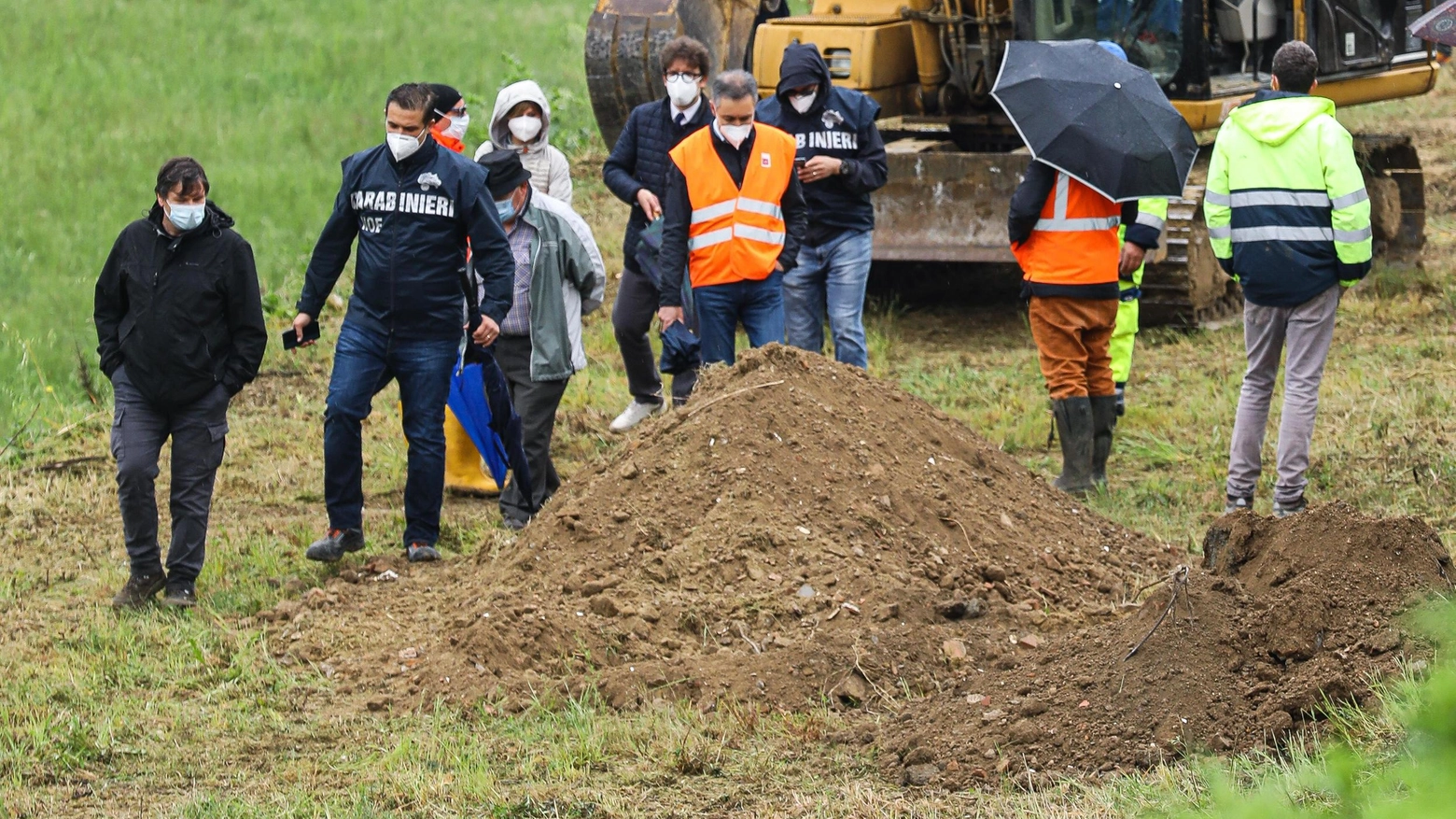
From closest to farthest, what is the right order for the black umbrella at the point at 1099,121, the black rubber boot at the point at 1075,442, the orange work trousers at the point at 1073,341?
the black umbrella at the point at 1099,121, the orange work trousers at the point at 1073,341, the black rubber boot at the point at 1075,442

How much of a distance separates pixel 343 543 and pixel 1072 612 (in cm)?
299

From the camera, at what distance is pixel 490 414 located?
7.39 m

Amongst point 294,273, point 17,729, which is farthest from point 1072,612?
point 294,273

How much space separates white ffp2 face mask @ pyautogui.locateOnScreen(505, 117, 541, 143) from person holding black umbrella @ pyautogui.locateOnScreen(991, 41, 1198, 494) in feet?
6.86

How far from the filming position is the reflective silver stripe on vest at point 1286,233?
6.70m

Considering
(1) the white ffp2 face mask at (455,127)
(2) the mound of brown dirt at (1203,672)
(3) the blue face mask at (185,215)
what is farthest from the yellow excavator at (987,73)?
(3) the blue face mask at (185,215)

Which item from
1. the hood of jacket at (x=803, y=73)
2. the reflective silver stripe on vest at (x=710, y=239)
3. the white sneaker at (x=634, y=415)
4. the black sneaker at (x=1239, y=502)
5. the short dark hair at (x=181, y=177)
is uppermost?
the hood of jacket at (x=803, y=73)

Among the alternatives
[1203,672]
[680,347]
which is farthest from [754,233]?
[1203,672]

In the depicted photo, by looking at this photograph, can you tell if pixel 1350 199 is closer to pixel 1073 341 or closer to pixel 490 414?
pixel 1073 341

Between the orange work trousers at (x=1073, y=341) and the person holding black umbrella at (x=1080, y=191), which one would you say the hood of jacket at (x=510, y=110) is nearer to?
the person holding black umbrella at (x=1080, y=191)

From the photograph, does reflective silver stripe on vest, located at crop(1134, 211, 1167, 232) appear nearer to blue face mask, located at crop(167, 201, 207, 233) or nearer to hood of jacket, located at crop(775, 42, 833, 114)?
hood of jacket, located at crop(775, 42, 833, 114)

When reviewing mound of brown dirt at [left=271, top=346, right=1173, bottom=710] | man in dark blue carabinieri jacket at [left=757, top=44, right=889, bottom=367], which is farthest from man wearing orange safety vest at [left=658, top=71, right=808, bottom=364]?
mound of brown dirt at [left=271, top=346, right=1173, bottom=710]

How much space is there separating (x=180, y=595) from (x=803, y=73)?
148 inches

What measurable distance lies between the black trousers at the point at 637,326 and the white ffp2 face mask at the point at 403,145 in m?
2.26
